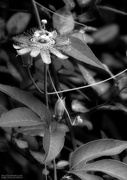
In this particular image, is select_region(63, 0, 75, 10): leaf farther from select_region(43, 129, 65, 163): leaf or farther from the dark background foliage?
select_region(43, 129, 65, 163): leaf

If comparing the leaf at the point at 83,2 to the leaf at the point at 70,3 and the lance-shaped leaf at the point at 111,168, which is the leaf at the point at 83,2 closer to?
the leaf at the point at 70,3

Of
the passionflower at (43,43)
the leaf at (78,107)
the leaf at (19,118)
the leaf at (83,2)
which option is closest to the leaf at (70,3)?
the leaf at (83,2)

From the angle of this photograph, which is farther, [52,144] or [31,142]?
[31,142]

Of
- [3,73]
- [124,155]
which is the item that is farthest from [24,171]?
[124,155]

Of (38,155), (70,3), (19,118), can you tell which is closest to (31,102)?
(19,118)

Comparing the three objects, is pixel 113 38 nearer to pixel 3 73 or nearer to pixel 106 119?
pixel 106 119

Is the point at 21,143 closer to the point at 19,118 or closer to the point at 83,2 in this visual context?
the point at 19,118
